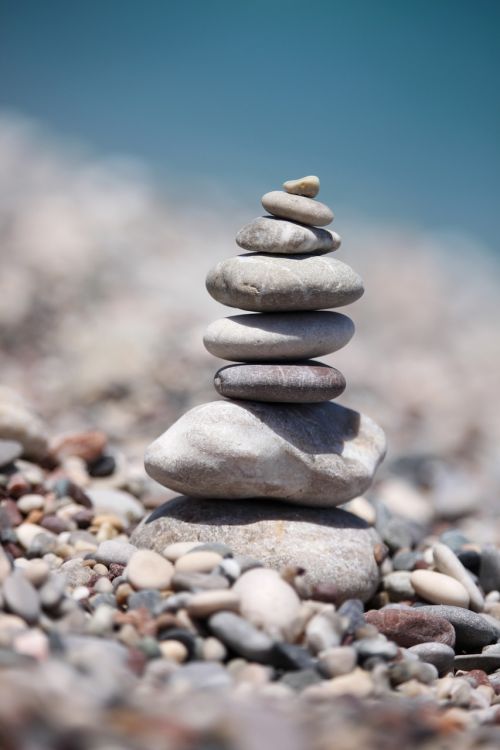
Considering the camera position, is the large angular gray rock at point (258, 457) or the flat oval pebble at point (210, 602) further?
the large angular gray rock at point (258, 457)

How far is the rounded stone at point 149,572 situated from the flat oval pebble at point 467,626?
173 cm

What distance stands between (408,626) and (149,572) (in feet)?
5.44

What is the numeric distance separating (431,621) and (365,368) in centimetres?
1707

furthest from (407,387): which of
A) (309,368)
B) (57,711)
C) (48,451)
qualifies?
(57,711)

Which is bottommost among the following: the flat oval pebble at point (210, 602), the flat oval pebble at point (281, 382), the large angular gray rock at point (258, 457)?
the flat oval pebble at point (210, 602)

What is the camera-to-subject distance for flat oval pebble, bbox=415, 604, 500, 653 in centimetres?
544

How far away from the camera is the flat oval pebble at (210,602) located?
4.14 metres

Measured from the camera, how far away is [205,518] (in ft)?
19.2

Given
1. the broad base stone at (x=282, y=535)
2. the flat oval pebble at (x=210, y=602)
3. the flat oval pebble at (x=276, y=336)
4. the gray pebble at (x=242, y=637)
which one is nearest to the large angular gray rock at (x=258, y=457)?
the broad base stone at (x=282, y=535)

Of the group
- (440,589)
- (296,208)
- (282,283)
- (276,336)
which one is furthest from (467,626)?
(296,208)

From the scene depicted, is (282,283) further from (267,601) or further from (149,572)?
(267,601)

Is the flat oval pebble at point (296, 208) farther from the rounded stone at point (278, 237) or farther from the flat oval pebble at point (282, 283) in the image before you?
the flat oval pebble at point (282, 283)

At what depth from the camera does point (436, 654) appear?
4.88 meters

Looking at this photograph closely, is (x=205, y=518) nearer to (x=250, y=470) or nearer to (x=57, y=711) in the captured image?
(x=250, y=470)
